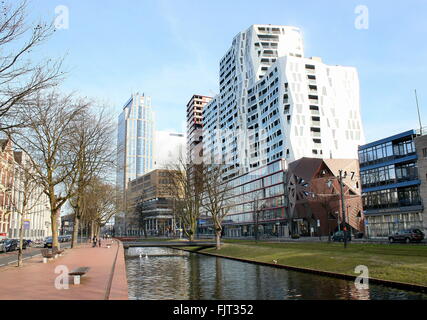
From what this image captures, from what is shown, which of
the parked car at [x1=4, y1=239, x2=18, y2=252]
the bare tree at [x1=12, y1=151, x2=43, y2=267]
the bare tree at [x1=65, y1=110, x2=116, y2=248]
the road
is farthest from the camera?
the parked car at [x1=4, y1=239, x2=18, y2=252]

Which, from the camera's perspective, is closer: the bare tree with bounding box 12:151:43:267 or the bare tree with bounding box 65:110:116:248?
the bare tree with bounding box 12:151:43:267

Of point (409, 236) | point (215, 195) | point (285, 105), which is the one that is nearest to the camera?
point (409, 236)

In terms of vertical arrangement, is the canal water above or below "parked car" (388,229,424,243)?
below

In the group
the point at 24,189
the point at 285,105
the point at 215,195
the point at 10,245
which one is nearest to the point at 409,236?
the point at 215,195

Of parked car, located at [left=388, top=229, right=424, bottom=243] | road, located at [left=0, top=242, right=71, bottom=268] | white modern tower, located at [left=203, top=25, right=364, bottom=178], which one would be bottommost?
road, located at [left=0, top=242, right=71, bottom=268]

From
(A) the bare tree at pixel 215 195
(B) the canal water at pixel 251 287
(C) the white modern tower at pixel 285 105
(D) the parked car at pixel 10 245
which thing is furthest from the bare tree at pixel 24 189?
(C) the white modern tower at pixel 285 105

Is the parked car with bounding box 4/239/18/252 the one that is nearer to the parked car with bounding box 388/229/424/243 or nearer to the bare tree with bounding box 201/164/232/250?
the bare tree with bounding box 201/164/232/250

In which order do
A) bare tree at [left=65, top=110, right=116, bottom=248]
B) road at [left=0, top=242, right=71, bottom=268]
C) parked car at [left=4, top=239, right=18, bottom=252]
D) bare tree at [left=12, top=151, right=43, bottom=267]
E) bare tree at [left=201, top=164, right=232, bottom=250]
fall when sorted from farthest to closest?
bare tree at [left=201, top=164, right=232, bottom=250]
parked car at [left=4, top=239, right=18, bottom=252]
bare tree at [left=65, top=110, right=116, bottom=248]
road at [left=0, top=242, right=71, bottom=268]
bare tree at [left=12, top=151, right=43, bottom=267]

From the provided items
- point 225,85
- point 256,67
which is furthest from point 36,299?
point 225,85

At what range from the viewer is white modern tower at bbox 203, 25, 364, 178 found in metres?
101

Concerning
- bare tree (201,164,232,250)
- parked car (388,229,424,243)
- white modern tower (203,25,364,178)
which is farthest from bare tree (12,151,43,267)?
white modern tower (203,25,364,178)

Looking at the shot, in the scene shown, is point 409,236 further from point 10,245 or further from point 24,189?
point 10,245

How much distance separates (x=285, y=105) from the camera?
10231 cm
